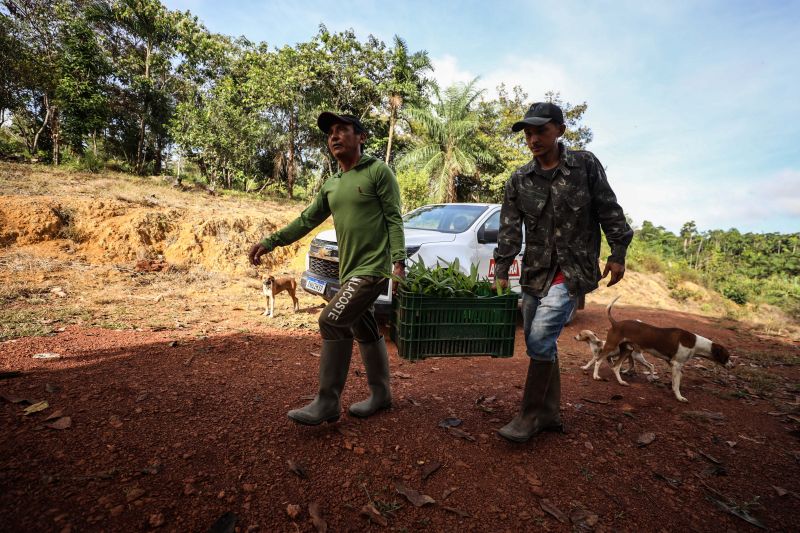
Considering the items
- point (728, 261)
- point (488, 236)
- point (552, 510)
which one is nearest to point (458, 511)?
point (552, 510)

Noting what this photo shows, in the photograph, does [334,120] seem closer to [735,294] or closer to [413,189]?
[413,189]

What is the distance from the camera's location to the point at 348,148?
8.95ft

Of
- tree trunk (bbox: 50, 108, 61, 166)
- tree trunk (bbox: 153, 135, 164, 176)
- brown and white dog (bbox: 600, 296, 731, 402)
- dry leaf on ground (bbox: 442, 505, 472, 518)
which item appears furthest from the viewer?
tree trunk (bbox: 153, 135, 164, 176)

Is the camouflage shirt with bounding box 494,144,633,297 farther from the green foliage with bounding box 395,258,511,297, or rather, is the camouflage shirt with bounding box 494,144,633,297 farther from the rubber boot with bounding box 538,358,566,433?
the rubber boot with bounding box 538,358,566,433

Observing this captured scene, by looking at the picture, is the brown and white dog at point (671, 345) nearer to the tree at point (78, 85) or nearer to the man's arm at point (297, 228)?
the man's arm at point (297, 228)

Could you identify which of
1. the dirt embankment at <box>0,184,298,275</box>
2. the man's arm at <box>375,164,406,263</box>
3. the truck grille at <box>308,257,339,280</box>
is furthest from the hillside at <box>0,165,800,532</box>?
the dirt embankment at <box>0,184,298,275</box>

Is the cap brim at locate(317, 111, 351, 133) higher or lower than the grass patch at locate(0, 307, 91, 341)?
higher

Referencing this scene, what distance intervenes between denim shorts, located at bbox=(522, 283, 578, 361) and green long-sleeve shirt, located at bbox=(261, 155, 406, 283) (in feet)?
3.37

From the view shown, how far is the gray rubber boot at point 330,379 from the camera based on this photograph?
2.63m

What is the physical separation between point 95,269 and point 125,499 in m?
8.28

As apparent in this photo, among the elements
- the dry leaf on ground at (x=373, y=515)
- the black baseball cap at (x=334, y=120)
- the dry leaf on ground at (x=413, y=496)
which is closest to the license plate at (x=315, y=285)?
the black baseball cap at (x=334, y=120)

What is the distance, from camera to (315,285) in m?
5.69

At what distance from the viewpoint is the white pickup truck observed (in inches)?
211

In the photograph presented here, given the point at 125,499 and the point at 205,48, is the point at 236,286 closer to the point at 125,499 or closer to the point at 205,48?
the point at 125,499
